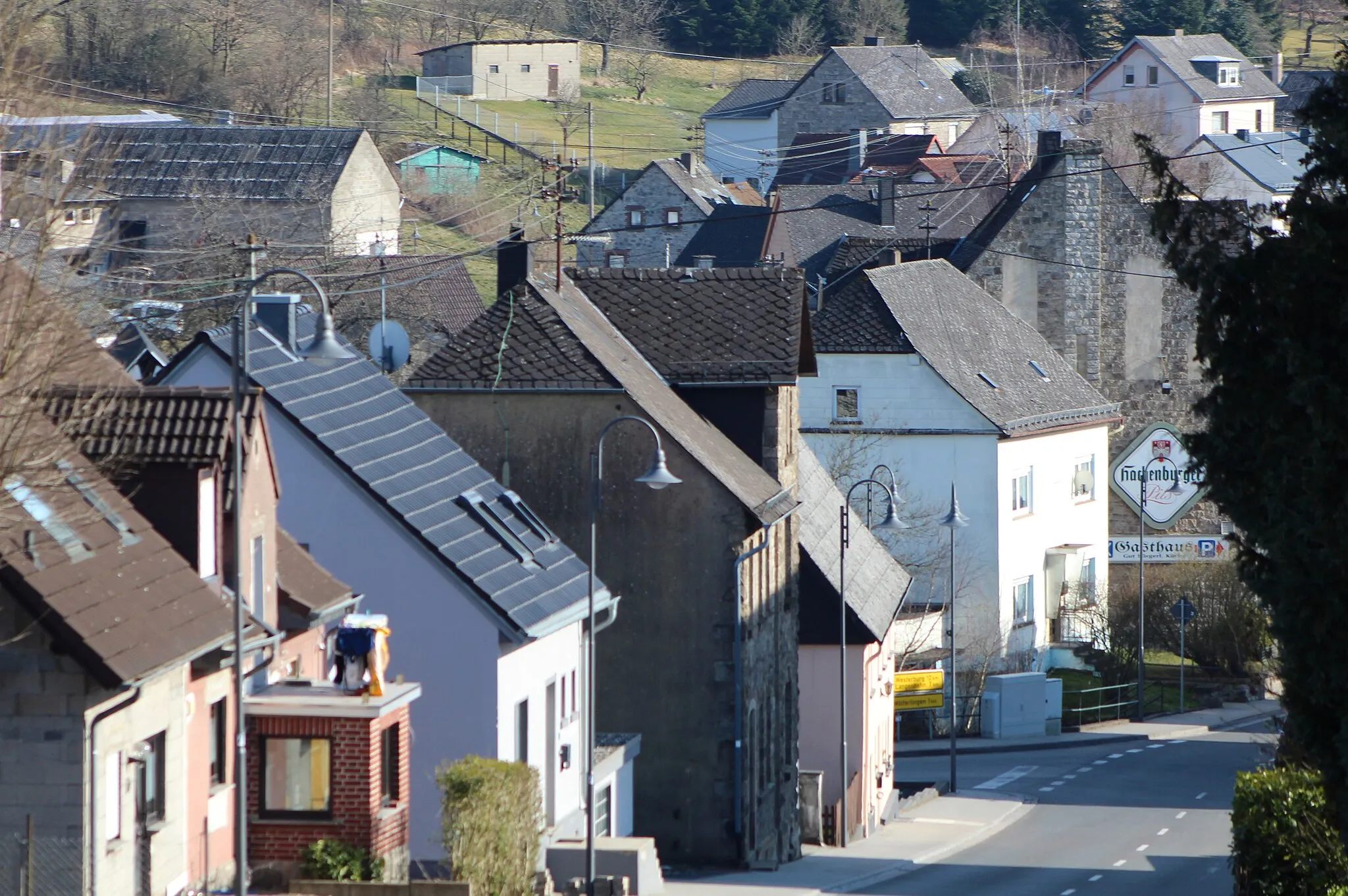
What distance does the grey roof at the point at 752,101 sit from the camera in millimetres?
106438

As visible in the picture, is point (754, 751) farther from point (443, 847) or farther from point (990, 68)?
point (990, 68)

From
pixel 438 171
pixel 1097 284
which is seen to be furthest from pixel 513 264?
pixel 438 171

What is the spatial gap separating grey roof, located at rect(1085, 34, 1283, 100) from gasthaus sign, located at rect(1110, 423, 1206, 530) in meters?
59.2

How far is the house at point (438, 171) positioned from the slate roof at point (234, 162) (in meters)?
11.1

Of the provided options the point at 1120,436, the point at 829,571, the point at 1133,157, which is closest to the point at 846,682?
the point at 829,571

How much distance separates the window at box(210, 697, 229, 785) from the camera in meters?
17.0

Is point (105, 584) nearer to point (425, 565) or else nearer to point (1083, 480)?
point (425, 565)

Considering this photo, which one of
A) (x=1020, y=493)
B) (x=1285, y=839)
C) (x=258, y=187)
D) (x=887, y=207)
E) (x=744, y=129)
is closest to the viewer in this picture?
(x=1285, y=839)

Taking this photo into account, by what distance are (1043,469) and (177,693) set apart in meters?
37.8

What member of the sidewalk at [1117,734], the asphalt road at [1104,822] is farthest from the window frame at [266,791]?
the sidewalk at [1117,734]

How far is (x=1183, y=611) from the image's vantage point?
148 ft

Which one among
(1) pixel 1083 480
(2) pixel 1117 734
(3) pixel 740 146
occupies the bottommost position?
(2) pixel 1117 734

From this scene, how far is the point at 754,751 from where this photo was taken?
2689 cm

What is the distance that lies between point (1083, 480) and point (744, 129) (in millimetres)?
57359
